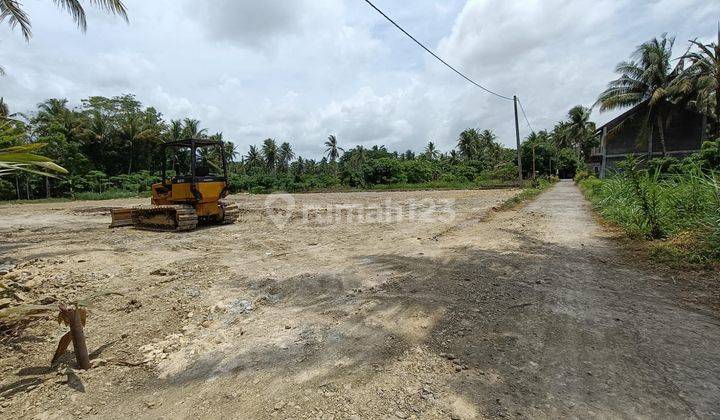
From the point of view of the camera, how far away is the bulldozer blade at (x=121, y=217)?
37.6ft

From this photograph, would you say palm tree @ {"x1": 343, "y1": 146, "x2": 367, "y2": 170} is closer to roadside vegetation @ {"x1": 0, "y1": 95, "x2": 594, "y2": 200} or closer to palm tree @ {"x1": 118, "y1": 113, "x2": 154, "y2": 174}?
roadside vegetation @ {"x1": 0, "y1": 95, "x2": 594, "y2": 200}

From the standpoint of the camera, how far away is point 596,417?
2.10 metres

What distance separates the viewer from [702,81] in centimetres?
2358

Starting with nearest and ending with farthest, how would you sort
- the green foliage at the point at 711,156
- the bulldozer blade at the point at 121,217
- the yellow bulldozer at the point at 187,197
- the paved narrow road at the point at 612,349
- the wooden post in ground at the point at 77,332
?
the paved narrow road at the point at 612,349, the wooden post in ground at the point at 77,332, the yellow bulldozer at the point at 187,197, the bulldozer blade at the point at 121,217, the green foliage at the point at 711,156

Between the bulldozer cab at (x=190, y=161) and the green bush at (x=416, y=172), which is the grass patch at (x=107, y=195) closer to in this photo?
the green bush at (x=416, y=172)

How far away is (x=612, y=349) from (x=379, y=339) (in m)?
1.81

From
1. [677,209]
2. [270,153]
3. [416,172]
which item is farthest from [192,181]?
[270,153]

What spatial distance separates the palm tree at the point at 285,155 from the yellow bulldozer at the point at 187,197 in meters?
53.0

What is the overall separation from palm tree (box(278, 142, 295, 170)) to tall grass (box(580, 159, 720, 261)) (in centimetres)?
5887

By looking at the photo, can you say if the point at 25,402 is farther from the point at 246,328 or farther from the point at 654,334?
the point at 654,334

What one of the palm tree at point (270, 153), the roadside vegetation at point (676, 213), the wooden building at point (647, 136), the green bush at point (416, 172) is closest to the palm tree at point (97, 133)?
the palm tree at point (270, 153)

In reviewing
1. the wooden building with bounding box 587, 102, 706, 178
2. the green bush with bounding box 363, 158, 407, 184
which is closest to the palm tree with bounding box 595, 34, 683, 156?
the wooden building with bounding box 587, 102, 706, 178

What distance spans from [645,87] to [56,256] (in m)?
35.3

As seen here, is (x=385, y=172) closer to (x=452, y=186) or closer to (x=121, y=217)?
(x=452, y=186)
